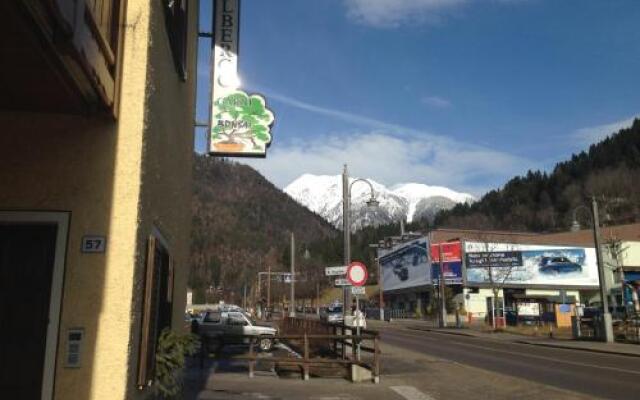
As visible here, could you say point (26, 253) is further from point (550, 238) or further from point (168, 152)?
point (550, 238)

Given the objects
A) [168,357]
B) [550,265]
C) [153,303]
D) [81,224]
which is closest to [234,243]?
[550,265]

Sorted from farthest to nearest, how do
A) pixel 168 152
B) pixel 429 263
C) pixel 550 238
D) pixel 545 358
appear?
1. pixel 550 238
2. pixel 429 263
3. pixel 545 358
4. pixel 168 152

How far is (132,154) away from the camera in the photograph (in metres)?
5.75

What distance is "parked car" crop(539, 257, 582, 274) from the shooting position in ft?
238

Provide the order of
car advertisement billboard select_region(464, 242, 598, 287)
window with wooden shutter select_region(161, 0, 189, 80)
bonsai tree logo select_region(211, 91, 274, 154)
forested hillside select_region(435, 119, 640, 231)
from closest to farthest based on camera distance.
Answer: window with wooden shutter select_region(161, 0, 189, 80)
bonsai tree logo select_region(211, 91, 274, 154)
car advertisement billboard select_region(464, 242, 598, 287)
forested hillside select_region(435, 119, 640, 231)

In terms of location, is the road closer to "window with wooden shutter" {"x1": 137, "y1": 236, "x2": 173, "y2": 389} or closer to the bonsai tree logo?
the bonsai tree logo

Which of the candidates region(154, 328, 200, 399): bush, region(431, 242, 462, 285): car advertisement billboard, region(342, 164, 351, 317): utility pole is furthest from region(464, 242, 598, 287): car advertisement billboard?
region(154, 328, 200, 399): bush

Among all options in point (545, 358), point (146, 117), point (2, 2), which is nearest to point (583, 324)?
point (545, 358)

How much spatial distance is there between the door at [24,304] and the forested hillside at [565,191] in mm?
105012

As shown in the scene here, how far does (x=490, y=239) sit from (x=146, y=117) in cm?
7193

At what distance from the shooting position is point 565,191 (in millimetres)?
127062

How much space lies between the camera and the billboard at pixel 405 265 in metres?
74.4

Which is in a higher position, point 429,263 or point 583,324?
point 429,263

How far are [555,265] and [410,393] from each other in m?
64.3
